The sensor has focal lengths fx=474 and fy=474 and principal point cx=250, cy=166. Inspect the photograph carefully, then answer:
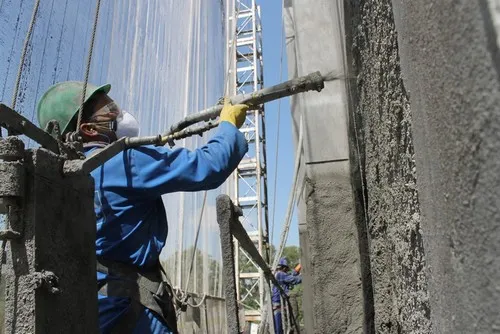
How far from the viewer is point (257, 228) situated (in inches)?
487

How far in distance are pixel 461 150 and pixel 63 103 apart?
70.3 inches

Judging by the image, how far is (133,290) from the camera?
71.8 inches

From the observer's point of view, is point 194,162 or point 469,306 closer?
point 469,306

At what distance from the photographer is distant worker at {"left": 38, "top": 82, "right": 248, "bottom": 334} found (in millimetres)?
1799

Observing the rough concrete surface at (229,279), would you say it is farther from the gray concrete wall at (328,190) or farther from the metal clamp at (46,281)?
the gray concrete wall at (328,190)

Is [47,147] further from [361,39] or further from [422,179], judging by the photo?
[361,39]

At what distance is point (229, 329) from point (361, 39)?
116 centimetres

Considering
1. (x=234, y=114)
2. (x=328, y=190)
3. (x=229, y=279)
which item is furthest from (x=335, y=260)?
(x=229, y=279)

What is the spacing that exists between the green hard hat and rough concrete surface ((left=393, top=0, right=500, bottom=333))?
159 centimetres

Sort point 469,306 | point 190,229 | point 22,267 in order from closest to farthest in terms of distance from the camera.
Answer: point 469,306 → point 22,267 → point 190,229

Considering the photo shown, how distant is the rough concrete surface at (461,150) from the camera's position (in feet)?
1.51

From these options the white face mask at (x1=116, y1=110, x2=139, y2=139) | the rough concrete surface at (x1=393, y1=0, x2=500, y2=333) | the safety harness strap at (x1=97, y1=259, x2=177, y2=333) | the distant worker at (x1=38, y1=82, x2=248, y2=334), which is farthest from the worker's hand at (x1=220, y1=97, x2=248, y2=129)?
the rough concrete surface at (x1=393, y1=0, x2=500, y2=333)

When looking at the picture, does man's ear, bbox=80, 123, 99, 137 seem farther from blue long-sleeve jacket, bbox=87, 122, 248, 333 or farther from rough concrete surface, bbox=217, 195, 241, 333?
rough concrete surface, bbox=217, 195, 241, 333

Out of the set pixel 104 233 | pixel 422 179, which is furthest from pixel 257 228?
pixel 422 179
